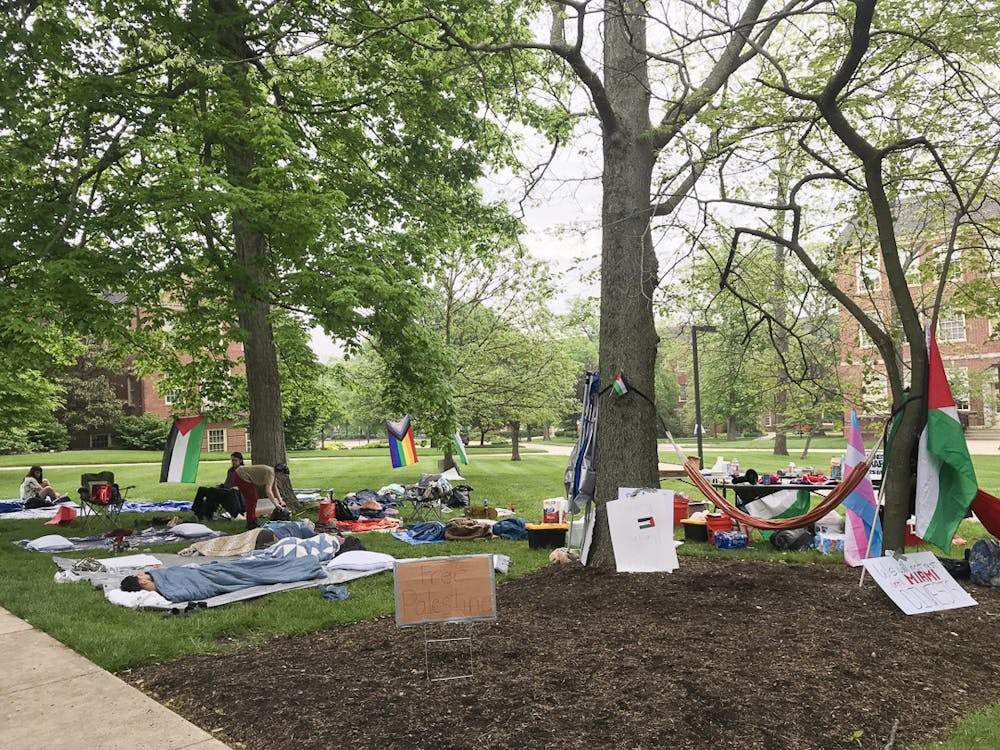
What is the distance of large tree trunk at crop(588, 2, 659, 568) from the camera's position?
26.8ft

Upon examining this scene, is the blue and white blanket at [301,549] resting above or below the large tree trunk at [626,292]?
below

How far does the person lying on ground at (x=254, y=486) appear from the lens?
41.5 ft

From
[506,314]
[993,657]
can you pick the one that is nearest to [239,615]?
[993,657]

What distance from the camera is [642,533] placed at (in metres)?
7.67

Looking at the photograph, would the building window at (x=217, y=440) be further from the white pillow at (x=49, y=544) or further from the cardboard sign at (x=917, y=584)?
the cardboard sign at (x=917, y=584)

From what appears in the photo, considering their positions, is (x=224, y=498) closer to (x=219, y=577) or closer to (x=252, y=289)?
(x=252, y=289)

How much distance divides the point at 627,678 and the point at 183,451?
9673 mm

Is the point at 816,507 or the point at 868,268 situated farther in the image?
the point at 868,268

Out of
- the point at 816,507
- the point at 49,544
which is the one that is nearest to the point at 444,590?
the point at 816,507

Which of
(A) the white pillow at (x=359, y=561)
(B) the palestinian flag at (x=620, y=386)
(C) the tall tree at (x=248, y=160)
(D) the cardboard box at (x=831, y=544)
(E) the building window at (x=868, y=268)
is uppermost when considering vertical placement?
(C) the tall tree at (x=248, y=160)

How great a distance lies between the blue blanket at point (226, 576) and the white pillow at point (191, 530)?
3.86m

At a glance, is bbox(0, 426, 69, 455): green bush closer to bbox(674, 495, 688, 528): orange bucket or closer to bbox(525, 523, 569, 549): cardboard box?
bbox(525, 523, 569, 549): cardboard box

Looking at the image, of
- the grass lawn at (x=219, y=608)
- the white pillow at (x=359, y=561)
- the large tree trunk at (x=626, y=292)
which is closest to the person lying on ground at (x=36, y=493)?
the grass lawn at (x=219, y=608)

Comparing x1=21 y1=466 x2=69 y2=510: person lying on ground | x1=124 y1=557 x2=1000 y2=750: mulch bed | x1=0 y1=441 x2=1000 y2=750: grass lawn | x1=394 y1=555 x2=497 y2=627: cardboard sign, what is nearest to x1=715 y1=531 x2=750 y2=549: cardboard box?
x1=0 y1=441 x2=1000 y2=750: grass lawn
